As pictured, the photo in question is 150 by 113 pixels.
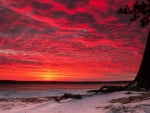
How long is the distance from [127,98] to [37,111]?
3556 millimetres

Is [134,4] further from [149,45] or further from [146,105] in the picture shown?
[146,105]

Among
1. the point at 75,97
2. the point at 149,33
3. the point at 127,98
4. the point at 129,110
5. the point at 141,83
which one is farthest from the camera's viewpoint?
the point at 149,33

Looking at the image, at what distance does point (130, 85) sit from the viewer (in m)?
17.5

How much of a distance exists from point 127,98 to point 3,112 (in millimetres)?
5863

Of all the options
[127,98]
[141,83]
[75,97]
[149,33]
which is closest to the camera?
[127,98]

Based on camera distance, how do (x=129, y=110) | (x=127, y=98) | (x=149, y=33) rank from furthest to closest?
1. (x=149, y=33)
2. (x=127, y=98)
3. (x=129, y=110)

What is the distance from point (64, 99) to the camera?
50.4ft

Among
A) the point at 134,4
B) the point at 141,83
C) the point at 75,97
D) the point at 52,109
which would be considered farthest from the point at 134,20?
the point at 52,109

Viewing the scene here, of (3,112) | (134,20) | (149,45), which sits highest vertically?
(134,20)

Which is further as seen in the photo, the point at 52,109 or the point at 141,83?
the point at 141,83

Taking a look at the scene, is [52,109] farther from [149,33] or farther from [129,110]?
[149,33]

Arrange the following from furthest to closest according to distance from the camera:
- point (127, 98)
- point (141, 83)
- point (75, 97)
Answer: point (141, 83) < point (75, 97) < point (127, 98)

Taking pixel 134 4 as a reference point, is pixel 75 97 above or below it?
below

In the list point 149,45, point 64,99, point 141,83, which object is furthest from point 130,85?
point 64,99
